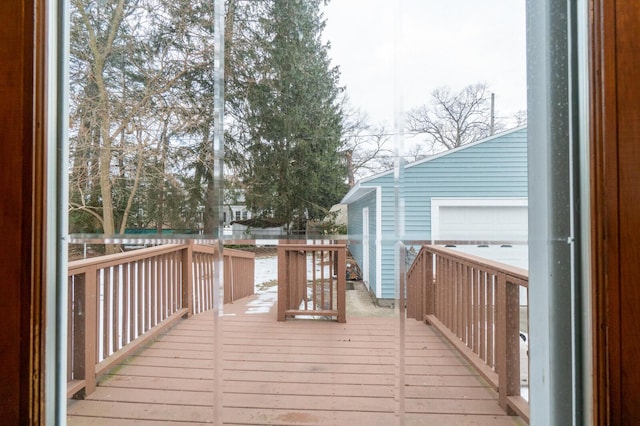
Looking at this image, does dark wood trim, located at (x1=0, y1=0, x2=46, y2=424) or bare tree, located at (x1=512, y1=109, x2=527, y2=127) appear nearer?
dark wood trim, located at (x1=0, y1=0, x2=46, y2=424)

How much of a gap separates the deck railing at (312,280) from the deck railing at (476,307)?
0.35 metres

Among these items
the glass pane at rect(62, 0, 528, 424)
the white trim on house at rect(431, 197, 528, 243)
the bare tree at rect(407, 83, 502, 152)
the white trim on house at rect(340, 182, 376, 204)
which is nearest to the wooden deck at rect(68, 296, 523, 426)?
the glass pane at rect(62, 0, 528, 424)

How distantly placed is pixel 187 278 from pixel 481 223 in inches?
47.8

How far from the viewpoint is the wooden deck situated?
1.10 meters

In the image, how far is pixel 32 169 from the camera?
25.3 inches

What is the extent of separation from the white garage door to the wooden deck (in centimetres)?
42

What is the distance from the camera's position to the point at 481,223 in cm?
105

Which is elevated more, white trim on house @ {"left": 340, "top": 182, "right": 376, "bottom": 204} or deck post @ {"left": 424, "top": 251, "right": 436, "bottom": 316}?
white trim on house @ {"left": 340, "top": 182, "right": 376, "bottom": 204}

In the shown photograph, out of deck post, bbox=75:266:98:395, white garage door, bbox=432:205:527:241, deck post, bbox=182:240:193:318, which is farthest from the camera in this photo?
deck post, bbox=182:240:193:318

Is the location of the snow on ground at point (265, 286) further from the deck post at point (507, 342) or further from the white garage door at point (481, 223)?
the deck post at point (507, 342)

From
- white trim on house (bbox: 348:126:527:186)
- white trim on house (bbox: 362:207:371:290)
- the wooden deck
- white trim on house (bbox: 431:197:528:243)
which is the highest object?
white trim on house (bbox: 348:126:527:186)

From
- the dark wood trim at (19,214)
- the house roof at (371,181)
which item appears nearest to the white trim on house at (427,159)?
the house roof at (371,181)

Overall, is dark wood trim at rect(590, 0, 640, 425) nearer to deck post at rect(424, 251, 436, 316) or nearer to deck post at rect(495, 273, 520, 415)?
deck post at rect(495, 273, 520, 415)

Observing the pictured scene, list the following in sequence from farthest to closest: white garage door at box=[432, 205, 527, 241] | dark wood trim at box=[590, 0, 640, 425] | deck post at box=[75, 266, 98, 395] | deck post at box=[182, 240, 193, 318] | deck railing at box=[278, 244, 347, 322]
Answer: deck railing at box=[278, 244, 347, 322], deck post at box=[182, 240, 193, 318], deck post at box=[75, 266, 98, 395], white garage door at box=[432, 205, 527, 241], dark wood trim at box=[590, 0, 640, 425]
